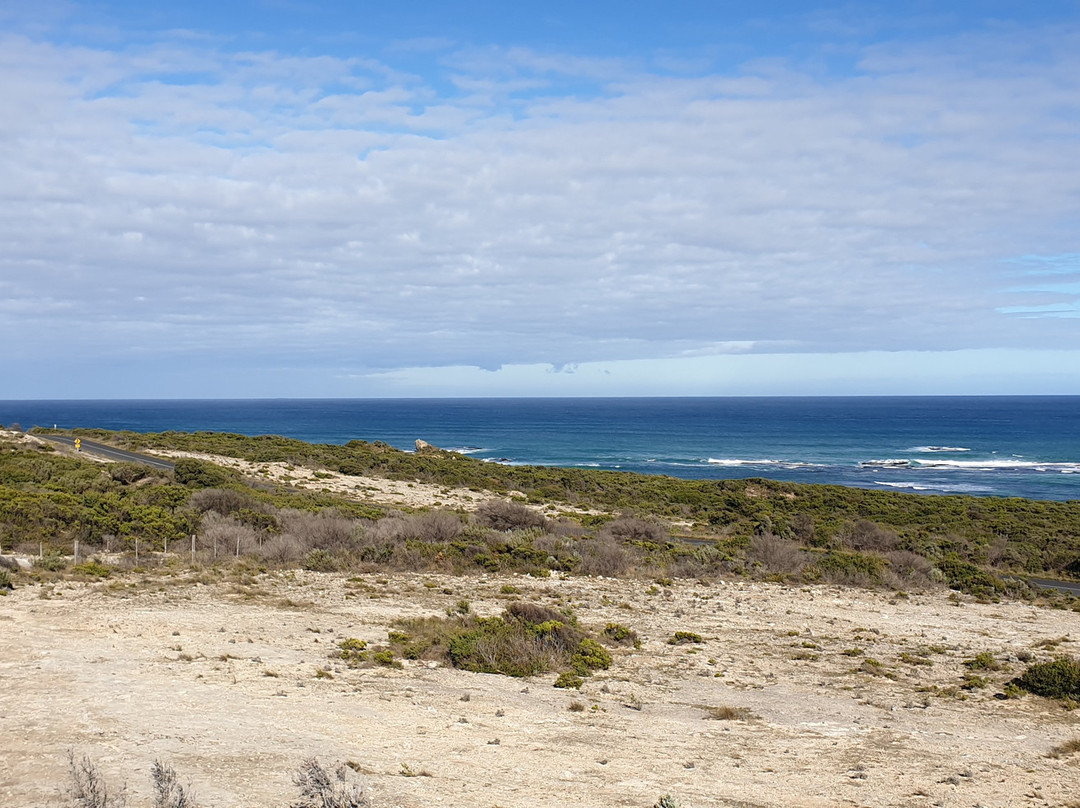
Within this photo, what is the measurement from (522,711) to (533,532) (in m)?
15.3

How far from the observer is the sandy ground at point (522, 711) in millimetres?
7609

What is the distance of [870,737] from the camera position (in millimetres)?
9469

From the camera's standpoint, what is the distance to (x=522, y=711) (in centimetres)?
1013

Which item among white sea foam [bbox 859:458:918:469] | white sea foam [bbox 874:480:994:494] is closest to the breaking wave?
white sea foam [bbox 859:458:918:469]

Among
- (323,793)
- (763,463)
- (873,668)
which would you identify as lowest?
(763,463)

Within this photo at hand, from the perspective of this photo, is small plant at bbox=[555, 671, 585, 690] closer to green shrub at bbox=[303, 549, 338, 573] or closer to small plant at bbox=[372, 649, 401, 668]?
small plant at bbox=[372, 649, 401, 668]

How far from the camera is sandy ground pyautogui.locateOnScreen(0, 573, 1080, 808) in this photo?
7609 mm

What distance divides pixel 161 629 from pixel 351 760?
292 inches

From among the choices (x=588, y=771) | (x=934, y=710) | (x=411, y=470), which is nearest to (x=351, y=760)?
(x=588, y=771)

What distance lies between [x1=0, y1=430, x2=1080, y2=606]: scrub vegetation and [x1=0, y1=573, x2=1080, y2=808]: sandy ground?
4441 millimetres

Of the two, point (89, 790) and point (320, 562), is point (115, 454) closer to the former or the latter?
point (320, 562)

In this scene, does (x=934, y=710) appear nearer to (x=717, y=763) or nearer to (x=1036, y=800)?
(x=1036, y=800)

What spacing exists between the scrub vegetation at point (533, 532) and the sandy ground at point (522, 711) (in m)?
4.44

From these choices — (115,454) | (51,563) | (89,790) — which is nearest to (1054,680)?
(89,790)
